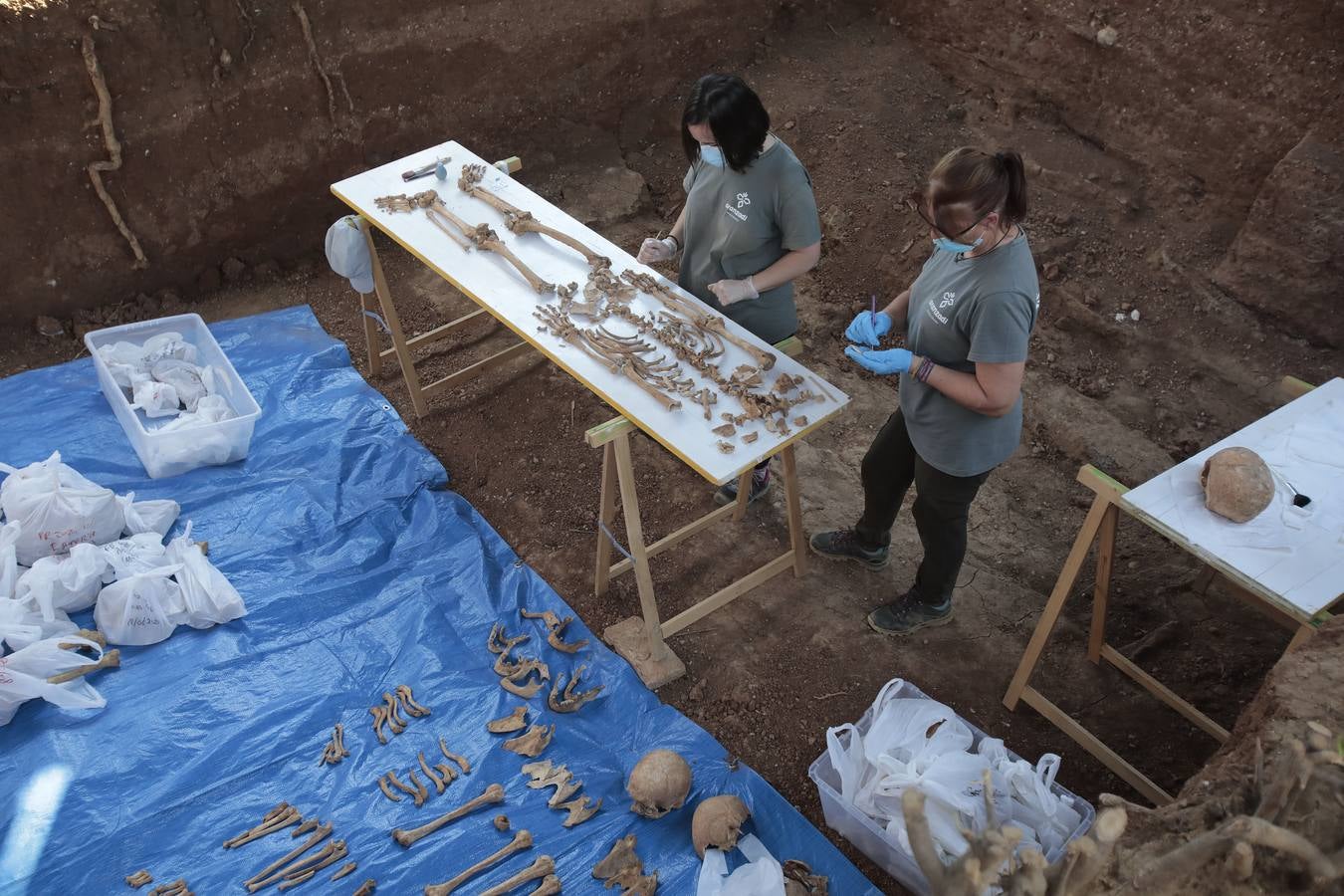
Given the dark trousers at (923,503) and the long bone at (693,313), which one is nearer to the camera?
the dark trousers at (923,503)

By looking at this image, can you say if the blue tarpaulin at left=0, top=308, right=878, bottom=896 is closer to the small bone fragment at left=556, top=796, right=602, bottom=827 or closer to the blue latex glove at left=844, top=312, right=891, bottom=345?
the small bone fragment at left=556, top=796, right=602, bottom=827

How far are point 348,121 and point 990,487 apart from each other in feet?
15.6

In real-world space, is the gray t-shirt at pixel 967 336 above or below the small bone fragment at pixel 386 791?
above

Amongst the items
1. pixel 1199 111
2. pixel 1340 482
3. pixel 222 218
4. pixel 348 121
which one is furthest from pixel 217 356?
pixel 1199 111

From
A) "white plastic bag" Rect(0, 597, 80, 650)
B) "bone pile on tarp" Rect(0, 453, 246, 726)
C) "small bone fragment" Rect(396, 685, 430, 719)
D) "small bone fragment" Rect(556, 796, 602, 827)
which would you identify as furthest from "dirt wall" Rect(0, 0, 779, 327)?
"small bone fragment" Rect(556, 796, 602, 827)

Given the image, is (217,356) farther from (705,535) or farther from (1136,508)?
(1136,508)

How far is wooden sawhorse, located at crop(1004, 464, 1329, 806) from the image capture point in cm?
335

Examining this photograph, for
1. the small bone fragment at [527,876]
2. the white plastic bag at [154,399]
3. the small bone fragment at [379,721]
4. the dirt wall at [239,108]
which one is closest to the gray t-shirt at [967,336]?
the small bone fragment at [527,876]

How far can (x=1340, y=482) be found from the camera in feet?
10.5

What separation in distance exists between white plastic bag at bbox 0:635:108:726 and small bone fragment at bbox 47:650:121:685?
1cm

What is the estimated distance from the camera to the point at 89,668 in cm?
378

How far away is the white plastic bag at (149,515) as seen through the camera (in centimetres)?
435

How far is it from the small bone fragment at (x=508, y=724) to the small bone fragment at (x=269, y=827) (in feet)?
2.49

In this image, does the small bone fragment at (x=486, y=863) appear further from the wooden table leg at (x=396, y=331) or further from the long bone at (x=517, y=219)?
the wooden table leg at (x=396, y=331)
